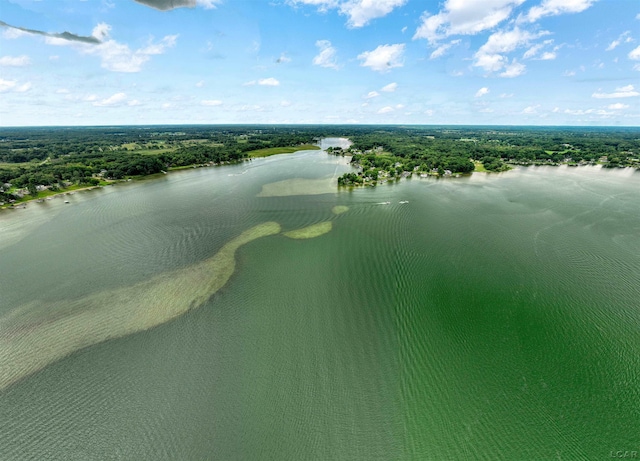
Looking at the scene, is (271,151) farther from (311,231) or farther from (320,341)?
(320,341)

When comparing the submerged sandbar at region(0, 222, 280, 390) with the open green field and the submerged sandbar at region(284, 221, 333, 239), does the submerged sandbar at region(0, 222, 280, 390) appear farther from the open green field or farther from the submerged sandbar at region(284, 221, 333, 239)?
the open green field

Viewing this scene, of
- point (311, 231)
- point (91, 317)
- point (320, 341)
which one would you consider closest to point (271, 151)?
point (311, 231)

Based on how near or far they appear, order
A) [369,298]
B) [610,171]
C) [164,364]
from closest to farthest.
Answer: [164,364] → [369,298] → [610,171]

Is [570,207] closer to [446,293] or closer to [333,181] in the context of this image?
[446,293]

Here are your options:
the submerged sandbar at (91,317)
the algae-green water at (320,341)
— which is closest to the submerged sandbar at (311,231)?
the algae-green water at (320,341)

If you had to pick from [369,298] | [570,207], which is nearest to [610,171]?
[570,207]

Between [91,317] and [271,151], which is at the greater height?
[91,317]

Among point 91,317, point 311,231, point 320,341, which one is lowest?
point 311,231

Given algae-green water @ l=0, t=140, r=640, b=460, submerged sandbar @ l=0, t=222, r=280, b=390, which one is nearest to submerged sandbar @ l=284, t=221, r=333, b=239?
algae-green water @ l=0, t=140, r=640, b=460
